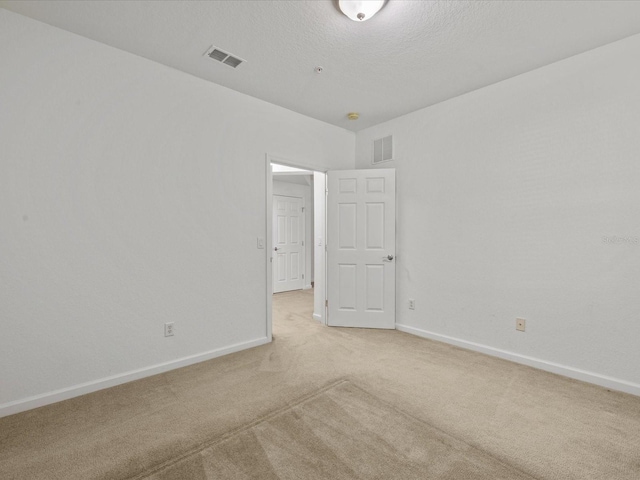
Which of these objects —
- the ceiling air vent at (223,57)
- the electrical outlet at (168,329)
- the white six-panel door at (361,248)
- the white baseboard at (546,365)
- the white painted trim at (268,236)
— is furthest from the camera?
the white six-panel door at (361,248)

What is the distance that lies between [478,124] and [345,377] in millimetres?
2764

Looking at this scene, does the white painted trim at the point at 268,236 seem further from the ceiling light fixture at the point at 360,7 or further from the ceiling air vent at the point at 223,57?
the ceiling light fixture at the point at 360,7

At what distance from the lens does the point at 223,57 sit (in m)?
2.56

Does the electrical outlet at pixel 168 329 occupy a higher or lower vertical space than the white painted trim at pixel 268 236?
lower

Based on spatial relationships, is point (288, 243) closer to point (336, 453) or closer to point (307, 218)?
point (307, 218)

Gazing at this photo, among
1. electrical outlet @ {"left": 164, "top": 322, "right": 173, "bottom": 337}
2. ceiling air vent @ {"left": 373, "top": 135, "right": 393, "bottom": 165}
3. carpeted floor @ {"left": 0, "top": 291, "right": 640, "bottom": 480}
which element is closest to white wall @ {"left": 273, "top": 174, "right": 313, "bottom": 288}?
ceiling air vent @ {"left": 373, "top": 135, "right": 393, "bottom": 165}

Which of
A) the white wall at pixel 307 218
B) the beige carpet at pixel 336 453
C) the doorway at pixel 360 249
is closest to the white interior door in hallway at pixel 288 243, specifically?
the white wall at pixel 307 218

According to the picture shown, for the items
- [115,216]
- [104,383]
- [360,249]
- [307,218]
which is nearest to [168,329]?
[104,383]

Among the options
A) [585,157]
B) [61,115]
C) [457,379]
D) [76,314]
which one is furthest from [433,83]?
[76,314]

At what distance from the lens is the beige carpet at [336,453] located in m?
1.51

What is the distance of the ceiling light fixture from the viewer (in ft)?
6.23

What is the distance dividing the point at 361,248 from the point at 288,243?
3.07 meters

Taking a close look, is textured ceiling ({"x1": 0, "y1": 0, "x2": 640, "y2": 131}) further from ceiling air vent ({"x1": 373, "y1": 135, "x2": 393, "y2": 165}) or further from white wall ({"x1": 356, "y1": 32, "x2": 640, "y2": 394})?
ceiling air vent ({"x1": 373, "y1": 135, "x2": 393, "y2": 165})

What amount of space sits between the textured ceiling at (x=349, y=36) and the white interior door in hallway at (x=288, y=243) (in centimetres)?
369
